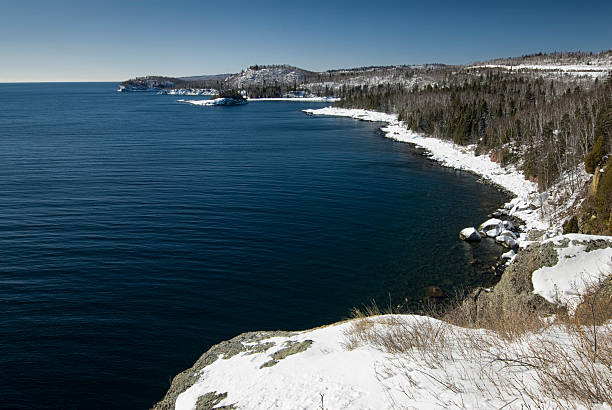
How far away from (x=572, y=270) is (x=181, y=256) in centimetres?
2051

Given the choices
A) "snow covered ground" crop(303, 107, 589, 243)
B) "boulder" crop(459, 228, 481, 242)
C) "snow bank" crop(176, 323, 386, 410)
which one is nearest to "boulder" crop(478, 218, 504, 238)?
"boulder" crop(459, 228, 481, 242)

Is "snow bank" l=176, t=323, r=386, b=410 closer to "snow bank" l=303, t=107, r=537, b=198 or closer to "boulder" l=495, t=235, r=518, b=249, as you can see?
"boulder" l=495, t=235, r=518, b=249

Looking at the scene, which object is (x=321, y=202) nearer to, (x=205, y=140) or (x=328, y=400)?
(x=328, y=400)

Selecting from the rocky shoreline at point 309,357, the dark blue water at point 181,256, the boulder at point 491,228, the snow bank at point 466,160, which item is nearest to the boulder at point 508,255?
the dark blue water at point 181,256

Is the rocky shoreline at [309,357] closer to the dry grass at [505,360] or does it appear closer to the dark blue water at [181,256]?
the dry grass at [505,360]

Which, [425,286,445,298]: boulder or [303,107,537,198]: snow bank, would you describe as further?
[303,107,537,198]: snow bank

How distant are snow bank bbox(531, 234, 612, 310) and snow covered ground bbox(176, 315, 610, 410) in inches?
192

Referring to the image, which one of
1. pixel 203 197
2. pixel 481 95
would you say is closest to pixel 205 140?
pixel 203 197

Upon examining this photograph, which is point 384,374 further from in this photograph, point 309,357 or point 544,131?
Answer: point 544,131

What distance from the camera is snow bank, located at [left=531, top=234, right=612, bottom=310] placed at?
37.9ft

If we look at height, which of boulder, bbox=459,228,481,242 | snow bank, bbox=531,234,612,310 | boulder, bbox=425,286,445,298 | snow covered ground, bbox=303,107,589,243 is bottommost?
boulder, bbox=425,286,445,298

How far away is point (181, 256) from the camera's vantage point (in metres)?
22.7

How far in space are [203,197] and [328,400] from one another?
101 feet

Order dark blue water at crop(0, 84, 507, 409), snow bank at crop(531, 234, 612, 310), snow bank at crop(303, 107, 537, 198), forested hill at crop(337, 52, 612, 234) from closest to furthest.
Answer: snow bank at crop(531, 234, 612, 310) → dark blue water at crop(0, 84, 507, 409) → forested hill at crop(337, 52, 612, 234) → snow bank at crop(303, 107, 537, 198)
